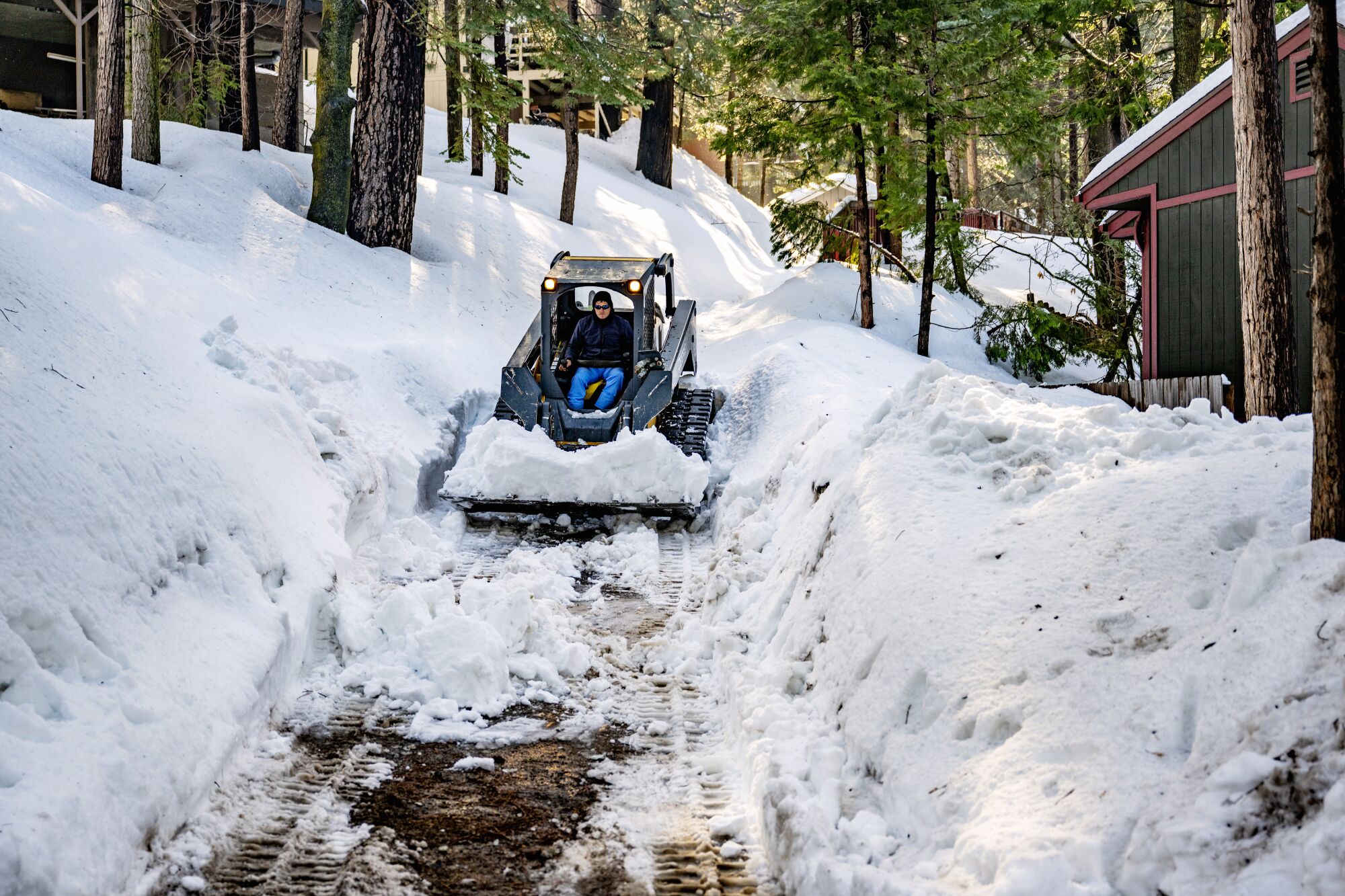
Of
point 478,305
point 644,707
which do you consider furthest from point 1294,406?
point 478,305

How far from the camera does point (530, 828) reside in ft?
13.8

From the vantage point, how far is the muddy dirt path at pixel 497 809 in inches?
150

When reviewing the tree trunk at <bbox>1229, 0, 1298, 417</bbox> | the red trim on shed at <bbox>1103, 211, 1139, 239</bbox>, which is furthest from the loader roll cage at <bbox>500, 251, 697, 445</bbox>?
the red trim on shed at <bbox>1103, 211, 1139, 239</bbox>

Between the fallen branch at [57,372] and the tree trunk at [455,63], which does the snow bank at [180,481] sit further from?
the tree trunk at [455,63]

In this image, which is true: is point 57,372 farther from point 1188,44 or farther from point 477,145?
point 1188,44

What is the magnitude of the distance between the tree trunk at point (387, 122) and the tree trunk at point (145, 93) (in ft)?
10.7

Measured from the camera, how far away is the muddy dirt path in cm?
380

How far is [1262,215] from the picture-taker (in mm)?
7637

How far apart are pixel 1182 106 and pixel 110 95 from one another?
42.6 ft

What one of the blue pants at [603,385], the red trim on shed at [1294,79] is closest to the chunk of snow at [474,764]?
the blue pants at [603,385]

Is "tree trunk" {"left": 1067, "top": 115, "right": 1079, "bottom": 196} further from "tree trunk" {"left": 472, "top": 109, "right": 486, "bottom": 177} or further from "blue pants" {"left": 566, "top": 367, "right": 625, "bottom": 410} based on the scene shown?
"blue pants" {"left": 566, "top": 367, "right": 625, "bottom": 410}

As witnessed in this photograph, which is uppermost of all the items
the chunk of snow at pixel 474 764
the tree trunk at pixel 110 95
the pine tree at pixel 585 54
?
the pine tree at pixel 585 54

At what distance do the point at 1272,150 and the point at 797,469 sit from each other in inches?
154

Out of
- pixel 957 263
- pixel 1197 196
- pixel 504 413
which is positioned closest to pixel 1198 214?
pixel 1197 196
